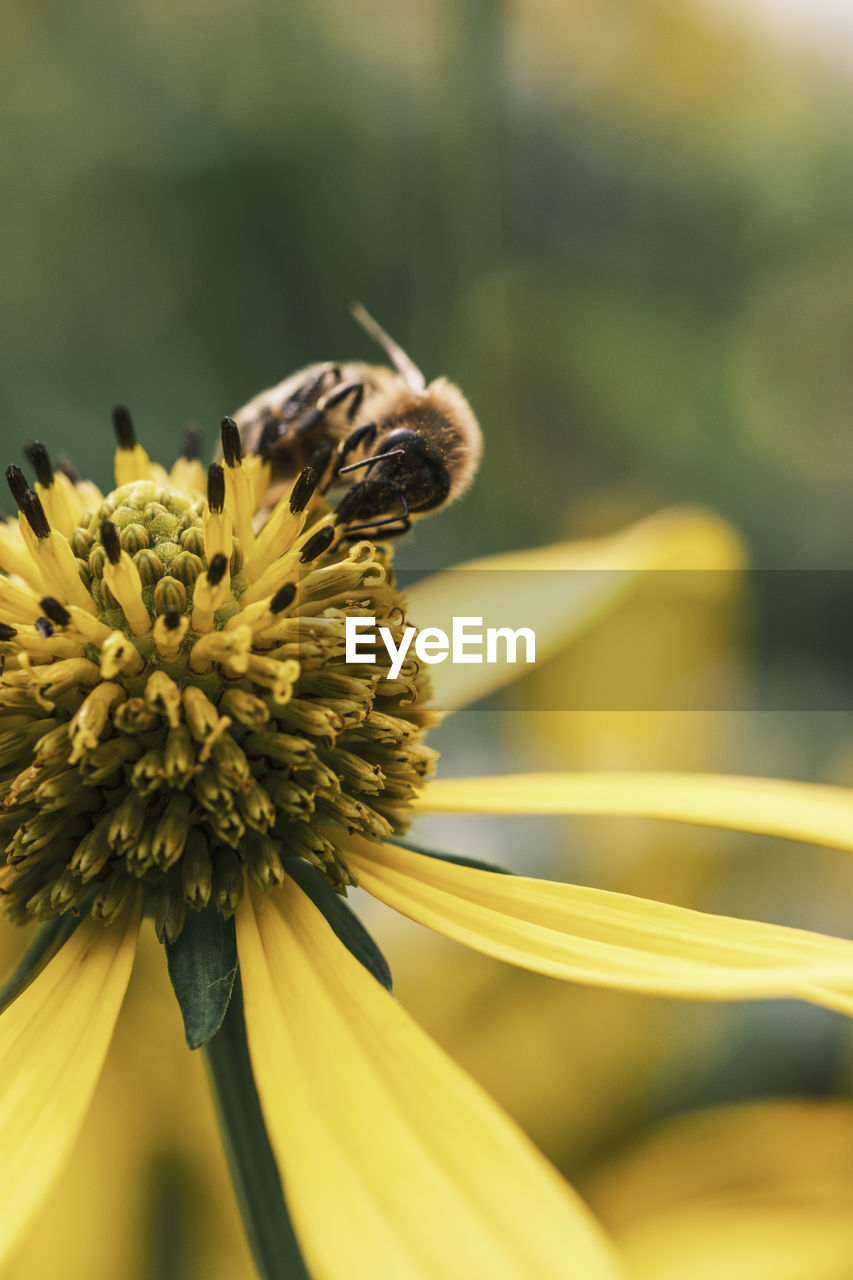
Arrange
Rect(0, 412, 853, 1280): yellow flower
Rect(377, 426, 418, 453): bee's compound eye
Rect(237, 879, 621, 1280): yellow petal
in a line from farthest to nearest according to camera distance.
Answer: Rect(377, 426, 418, 453): bee's compound eye → Rect(0, 412, 853, 1280): yellow flower → Rect(237, 879, 621, 1280): yellow petal

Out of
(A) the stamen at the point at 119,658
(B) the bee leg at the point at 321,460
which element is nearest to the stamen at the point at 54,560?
(A) the stamen at the point at 119,658

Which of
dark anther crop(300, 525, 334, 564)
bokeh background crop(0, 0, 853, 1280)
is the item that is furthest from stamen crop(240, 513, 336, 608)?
bokeh background crop(0, 0, 853, 1280)

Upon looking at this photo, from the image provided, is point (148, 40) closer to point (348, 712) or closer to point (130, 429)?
point (130, 429)

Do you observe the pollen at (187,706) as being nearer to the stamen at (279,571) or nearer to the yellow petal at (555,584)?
the stamen at (279,571)

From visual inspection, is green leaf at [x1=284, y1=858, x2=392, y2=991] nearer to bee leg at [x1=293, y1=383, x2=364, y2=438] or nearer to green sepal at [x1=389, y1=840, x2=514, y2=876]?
green sepal at [x1=389, y1=840, x2=514, y2=876]

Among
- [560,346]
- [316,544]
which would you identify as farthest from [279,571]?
[560,346]

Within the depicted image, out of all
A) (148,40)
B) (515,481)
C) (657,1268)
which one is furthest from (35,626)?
(148,40)

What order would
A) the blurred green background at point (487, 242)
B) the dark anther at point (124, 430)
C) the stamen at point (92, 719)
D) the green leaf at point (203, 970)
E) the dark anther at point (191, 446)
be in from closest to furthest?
the green leaf at point (203, 970) < the stamen at point (92, 719) < the dark anther at point (124, 430) < the dark anther at point (191, 446) < the blurred green background at point (487, 242)

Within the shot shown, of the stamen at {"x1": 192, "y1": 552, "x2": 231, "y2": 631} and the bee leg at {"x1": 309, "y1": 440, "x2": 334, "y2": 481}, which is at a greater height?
the bee leg at {"x1": 309, "y1": 440, "x2": 334, "y2": 481}
